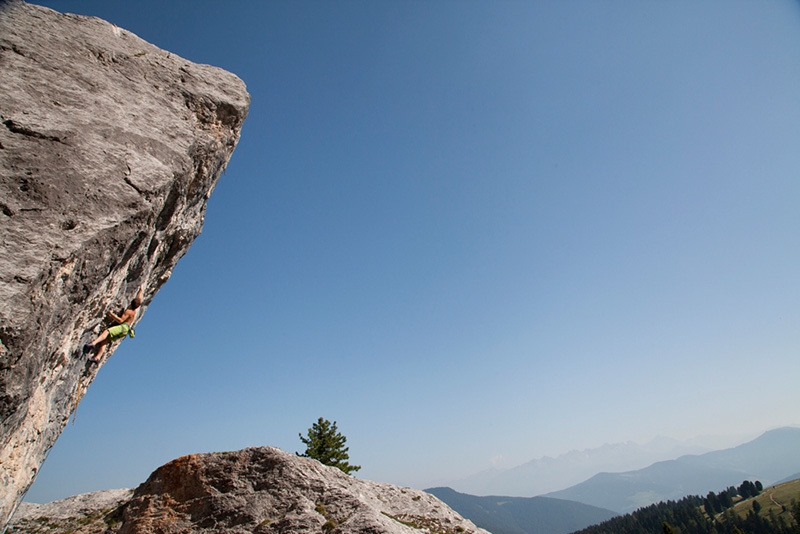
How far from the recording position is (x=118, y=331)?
481 inches

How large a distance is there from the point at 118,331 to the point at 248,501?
23.9ft

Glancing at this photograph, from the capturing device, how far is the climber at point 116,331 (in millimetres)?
11734

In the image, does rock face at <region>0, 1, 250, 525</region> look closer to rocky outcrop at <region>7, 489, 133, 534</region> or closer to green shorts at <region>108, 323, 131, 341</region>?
green shorts at <region>108, 323, 131, 341</region>

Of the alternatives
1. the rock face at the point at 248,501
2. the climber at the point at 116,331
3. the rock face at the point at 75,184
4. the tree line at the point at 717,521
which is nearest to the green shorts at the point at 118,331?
the climber at the point at 116,331

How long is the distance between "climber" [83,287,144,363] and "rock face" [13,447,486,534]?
5.50 meters

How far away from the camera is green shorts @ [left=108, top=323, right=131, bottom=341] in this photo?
12.0m

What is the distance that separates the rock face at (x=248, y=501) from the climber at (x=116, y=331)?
550 centimetres

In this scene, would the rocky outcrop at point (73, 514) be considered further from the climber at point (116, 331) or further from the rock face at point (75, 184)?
the climber at point (116, 331)

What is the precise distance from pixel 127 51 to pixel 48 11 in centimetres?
234

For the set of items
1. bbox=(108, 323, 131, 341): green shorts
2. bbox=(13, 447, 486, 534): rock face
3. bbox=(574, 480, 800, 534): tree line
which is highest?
bbox=(108, 323, 131, 341): green shorts

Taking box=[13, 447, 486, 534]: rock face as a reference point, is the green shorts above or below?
above

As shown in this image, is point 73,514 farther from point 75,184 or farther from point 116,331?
point 75,184

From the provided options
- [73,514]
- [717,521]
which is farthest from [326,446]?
[717,521]

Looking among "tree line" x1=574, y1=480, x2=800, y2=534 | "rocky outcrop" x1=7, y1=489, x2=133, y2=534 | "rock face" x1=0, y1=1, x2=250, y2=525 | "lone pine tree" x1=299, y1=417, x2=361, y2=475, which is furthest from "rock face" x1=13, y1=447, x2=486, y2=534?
"tree line" x1=574, y1=480, x2=800, y2=534
